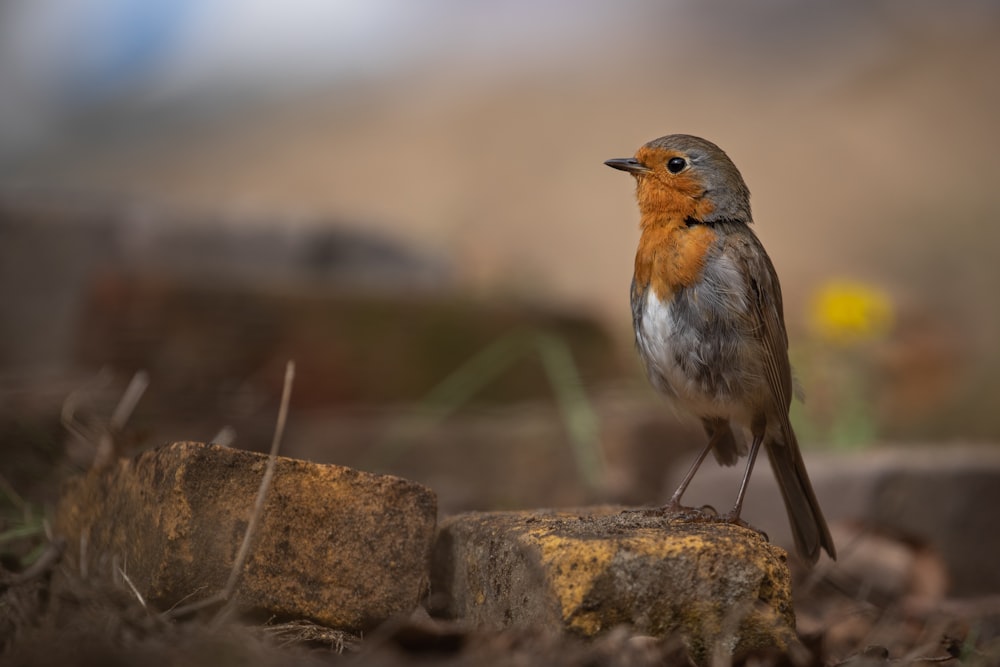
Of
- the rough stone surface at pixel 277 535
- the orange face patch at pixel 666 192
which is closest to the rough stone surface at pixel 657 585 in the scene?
the rough stone surface at pixel 277 535

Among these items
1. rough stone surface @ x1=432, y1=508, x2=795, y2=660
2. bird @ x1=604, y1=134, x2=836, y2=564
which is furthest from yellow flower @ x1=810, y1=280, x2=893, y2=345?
rough stone surface @ x1=432, y1=508, x2=795, y2=660

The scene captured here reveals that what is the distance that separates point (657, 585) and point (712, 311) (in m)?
1.03

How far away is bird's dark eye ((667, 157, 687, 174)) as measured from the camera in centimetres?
315

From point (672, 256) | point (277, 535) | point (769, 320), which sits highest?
point (672, 256)

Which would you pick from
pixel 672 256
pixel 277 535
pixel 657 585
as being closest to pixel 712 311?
pixel 672 256

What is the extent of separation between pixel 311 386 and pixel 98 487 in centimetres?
326

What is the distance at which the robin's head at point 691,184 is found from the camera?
311 cm

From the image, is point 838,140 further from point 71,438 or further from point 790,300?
point 71,438

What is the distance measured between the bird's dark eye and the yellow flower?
2.20m

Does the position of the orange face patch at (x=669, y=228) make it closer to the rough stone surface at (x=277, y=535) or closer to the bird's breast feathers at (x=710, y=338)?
the bird's breast feathers at (x=710, y=338)

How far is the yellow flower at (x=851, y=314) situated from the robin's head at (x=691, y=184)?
2.05 meters

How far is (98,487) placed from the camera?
2.72 metres

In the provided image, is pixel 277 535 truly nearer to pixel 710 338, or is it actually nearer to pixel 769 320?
pixel 710 338

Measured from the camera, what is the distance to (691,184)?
10.2 feet
